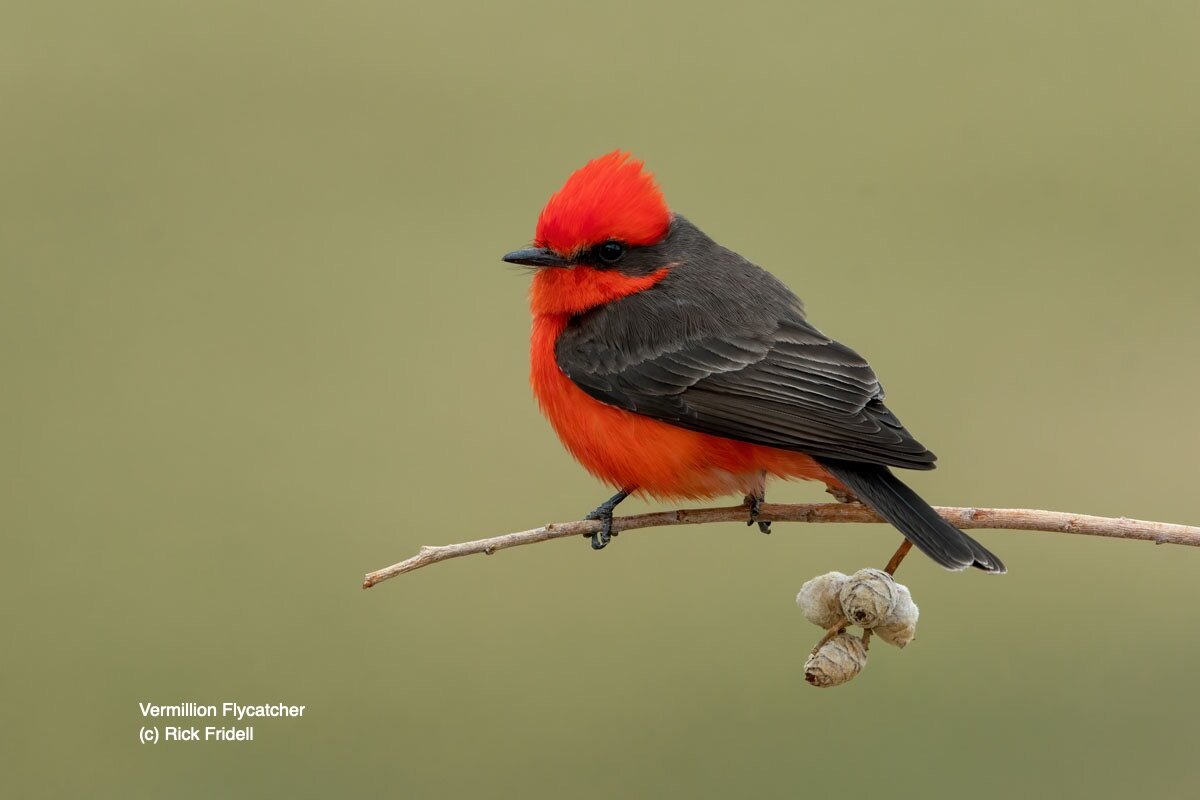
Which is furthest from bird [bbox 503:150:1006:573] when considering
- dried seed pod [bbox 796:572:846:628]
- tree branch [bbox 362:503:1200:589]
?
dried seed pod [bbox 796:572:846:628]

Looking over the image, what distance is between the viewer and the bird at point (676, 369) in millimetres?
4059

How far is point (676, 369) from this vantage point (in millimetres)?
4340

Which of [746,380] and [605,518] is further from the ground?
[746,380]

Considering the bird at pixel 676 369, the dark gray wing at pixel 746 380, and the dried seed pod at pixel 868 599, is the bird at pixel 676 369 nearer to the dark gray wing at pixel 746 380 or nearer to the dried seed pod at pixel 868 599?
the dark gray wing at pixel 746 380

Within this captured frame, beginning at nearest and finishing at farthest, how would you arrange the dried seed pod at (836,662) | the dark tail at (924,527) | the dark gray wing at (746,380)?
the dried seed pod at (836,662) → the dark tail at (924,527) → the dark gray wing at (746,380)

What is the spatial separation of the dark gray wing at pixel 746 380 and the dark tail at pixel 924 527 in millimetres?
92

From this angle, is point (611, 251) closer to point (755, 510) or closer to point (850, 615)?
point (755, 510)

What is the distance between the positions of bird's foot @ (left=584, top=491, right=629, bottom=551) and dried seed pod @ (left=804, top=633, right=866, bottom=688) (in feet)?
3.26

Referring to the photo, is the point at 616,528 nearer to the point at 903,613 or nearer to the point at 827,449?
the point at 827,449

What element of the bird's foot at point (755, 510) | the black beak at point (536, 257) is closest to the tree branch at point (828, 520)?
the bird's foot at point (755, 510)

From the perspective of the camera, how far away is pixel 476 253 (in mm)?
9945

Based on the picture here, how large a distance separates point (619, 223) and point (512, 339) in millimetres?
5191

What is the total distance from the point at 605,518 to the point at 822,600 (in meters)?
1.28

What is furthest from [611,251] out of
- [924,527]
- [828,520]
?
[924,527]
